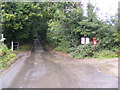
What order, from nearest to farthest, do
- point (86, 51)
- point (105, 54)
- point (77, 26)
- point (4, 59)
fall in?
point (4, 59) → point (105, 54) → point (86, 51) → point (77, 26)

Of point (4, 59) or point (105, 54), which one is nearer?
point (4, 59)

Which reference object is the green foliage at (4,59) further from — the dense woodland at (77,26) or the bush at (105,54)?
the bush at (105,54)

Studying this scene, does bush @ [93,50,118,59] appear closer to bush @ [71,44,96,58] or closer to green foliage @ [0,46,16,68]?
bush @ [71,44,96,58]

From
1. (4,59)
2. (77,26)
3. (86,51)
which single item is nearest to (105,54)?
(86,51)

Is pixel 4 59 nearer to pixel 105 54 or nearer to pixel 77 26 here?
pixel 77 26

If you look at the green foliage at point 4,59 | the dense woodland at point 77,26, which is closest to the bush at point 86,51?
the dense woodland at point 77,26

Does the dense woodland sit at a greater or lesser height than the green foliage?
greater

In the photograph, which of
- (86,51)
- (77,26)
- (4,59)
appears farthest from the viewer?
(77,26)

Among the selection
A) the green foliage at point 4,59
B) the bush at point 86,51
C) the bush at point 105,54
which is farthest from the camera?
the bush at point 86,51

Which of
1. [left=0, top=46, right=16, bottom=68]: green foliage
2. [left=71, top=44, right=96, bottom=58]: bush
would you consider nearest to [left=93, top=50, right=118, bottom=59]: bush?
[left=71, top=44, right=96, bottom=58]: bush

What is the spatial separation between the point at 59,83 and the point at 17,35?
606 inches

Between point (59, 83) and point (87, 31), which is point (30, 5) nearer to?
point (87, 31)

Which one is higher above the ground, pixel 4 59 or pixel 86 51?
pixel 86 51

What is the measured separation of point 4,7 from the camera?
1494 centimetres
